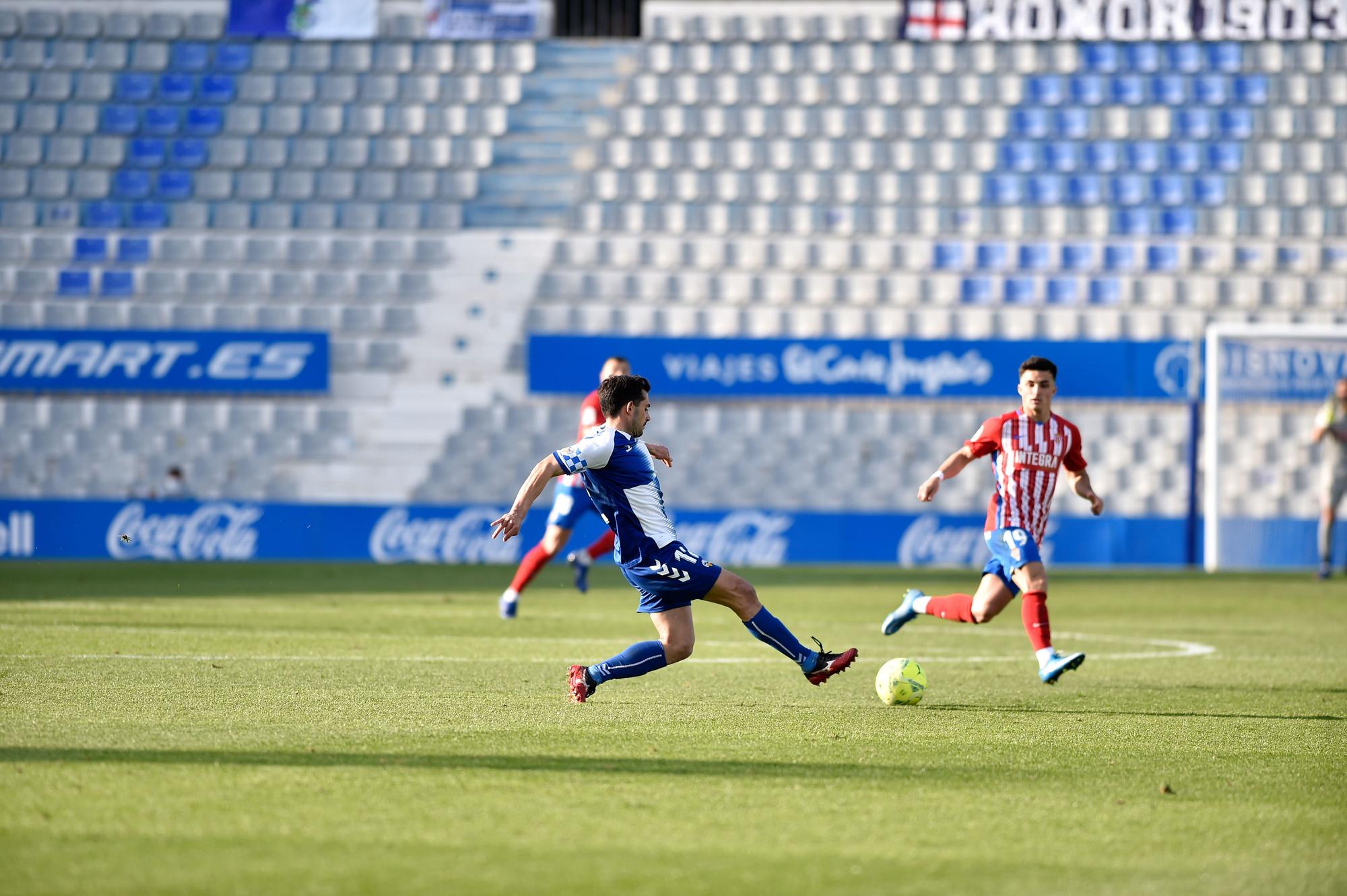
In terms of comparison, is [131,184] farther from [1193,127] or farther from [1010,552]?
[1010,552]

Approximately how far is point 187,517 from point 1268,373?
14.1 metres

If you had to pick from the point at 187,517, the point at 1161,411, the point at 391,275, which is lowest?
the point at 187,517

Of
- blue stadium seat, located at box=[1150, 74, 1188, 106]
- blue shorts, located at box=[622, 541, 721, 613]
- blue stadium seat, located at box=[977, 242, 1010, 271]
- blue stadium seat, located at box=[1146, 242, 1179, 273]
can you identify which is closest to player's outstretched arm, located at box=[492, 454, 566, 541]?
blue shorts, located at box=[622, 541, 721, 613]

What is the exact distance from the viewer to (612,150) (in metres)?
23.0

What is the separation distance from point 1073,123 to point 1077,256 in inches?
85.6

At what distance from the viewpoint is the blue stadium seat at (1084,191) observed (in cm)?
2238

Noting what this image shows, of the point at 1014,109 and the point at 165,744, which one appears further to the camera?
the point at 1014,109

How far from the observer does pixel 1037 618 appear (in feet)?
26.0

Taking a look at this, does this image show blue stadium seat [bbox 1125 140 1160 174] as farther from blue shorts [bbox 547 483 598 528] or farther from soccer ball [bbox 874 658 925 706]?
soccer ball [bbox 874 658 925 706]

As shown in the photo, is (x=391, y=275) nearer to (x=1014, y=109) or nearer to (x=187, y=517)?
(x=187, y=517)

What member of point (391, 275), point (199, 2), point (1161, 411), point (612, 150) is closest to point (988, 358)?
point (1161, 411)

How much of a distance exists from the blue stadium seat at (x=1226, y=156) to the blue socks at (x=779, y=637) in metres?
17.7

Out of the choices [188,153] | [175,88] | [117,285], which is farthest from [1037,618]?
[175,88]

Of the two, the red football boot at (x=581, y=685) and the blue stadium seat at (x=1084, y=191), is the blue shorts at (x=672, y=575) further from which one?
the blue stadium seat at (x=1084, y=191)
